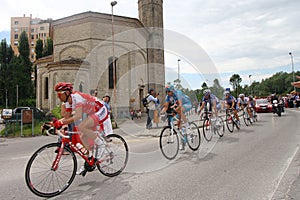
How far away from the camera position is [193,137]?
6.95m

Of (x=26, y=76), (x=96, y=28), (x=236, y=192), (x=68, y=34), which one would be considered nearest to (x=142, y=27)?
(x=96, y=28)

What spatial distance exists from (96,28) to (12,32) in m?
94.2

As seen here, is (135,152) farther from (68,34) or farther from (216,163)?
(68,34)

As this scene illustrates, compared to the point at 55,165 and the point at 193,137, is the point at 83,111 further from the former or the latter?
the point at 193,137

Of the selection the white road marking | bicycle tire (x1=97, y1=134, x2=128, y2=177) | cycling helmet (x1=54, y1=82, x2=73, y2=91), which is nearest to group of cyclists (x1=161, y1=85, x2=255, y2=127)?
bicycle tire (x1=97, y1=134, x2=128, y2=177)

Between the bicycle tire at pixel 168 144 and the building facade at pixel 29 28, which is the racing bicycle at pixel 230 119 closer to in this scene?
the bicycle tire at pixel 168 144

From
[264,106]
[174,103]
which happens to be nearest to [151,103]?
[174,103]

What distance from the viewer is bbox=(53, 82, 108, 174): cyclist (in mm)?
3979

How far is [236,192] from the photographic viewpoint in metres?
3.69

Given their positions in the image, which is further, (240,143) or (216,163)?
(240,143)

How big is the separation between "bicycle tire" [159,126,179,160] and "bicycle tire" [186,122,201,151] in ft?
2.28

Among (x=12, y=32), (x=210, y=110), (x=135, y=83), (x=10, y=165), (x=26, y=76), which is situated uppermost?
(x=12, y=32)

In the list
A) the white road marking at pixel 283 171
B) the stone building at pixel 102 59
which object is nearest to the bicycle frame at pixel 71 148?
the white road marking at pixel 283 171

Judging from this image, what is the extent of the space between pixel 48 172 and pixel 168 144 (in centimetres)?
314
